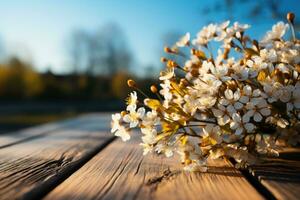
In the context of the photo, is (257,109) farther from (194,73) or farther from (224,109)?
(194,73)

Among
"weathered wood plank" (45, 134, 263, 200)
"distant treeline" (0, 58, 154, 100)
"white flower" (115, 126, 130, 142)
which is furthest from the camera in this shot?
"distant treeline" (0, 58, 154, 100)

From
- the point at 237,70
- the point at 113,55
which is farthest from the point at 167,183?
the point at 113,55

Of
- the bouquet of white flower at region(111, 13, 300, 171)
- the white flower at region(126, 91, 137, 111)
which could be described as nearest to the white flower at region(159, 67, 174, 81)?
the bouquet of white flower at region(111, 13, 300, 171)

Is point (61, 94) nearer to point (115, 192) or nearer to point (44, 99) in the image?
point (44, 99)

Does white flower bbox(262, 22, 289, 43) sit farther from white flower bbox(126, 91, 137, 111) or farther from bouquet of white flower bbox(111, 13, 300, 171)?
white flower bbox(126, 91, 137, 111)

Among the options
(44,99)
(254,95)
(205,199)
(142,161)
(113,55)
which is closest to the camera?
(205,199)
